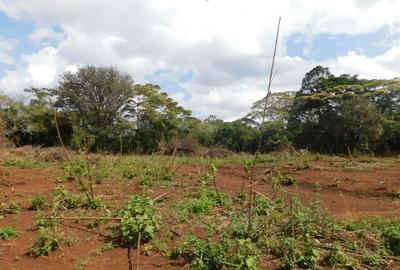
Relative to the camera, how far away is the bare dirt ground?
3.64m

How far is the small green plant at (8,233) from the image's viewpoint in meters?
4.12

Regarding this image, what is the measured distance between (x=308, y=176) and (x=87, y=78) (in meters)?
17.5

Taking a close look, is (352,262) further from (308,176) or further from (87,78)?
(87,78)

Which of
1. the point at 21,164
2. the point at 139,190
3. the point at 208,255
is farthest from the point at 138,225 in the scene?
the point at 21,164

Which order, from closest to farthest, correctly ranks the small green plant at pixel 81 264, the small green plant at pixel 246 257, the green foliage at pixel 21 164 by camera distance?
1. the small green plant at pixel 246 257
2. the small green plant at pixel 81 264
3. the green foliage at pixel 21 164

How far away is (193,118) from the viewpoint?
26.4 meters

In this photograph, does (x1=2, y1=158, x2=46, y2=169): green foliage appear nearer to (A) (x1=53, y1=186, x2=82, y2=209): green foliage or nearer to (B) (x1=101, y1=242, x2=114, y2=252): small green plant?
(A) (x1=53, y1=186, x2=82, y2=209): green foliage

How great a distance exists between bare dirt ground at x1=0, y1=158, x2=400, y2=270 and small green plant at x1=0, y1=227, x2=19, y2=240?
0.23 feet

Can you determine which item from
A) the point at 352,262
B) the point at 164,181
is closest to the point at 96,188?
the point at 164,181

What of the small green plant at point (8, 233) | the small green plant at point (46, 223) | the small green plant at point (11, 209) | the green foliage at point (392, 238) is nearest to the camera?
the green foliage at point (392, 238)

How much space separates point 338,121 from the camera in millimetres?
18484

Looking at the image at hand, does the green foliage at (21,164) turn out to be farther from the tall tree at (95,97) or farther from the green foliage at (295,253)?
the tall tree at (95,97)

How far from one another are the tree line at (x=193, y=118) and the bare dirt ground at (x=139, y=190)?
336 inches

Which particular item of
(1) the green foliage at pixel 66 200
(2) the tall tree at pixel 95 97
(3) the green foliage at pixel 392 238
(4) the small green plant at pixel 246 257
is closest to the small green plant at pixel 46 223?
(1) the green foliage at pixel 66 200
